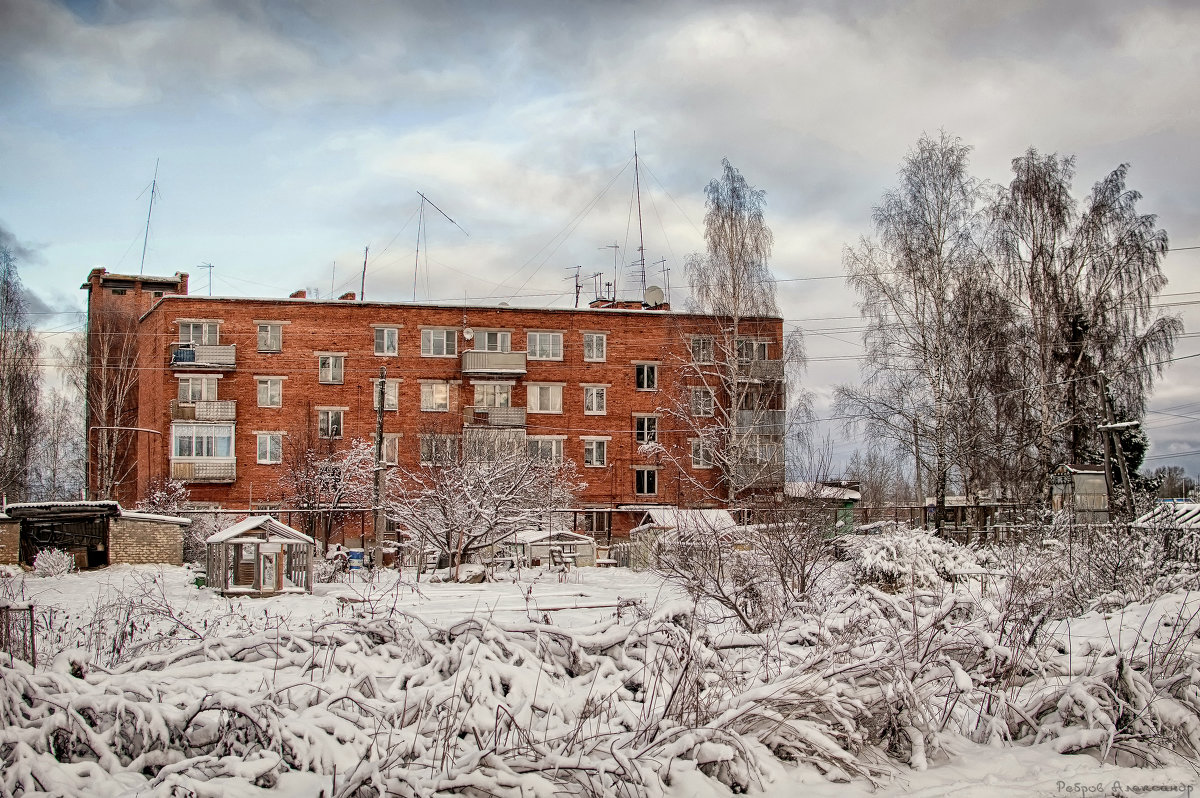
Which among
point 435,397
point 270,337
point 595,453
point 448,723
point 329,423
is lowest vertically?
point 448,723

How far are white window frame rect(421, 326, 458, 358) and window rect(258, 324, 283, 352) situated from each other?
631 cm

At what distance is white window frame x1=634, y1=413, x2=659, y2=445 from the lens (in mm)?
45812

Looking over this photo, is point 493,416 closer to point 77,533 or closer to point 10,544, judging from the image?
point 77,533

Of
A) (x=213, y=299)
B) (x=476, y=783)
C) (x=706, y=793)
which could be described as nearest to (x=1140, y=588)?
(x=706, y=793)

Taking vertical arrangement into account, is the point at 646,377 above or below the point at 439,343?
below

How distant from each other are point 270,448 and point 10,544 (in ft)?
54.5

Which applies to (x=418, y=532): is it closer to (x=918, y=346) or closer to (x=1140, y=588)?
(x=918, y=346)

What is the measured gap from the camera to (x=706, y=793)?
218 inches

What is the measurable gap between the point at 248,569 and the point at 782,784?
18.0 metres

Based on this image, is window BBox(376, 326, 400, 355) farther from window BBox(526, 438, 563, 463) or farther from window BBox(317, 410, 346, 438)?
window BBox(526, 438, 563, 463)

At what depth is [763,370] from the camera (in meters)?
40.1

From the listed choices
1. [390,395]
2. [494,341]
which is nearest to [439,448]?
[390,395]

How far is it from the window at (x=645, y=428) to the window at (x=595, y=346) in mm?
3365

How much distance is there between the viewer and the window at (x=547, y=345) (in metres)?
46.0
